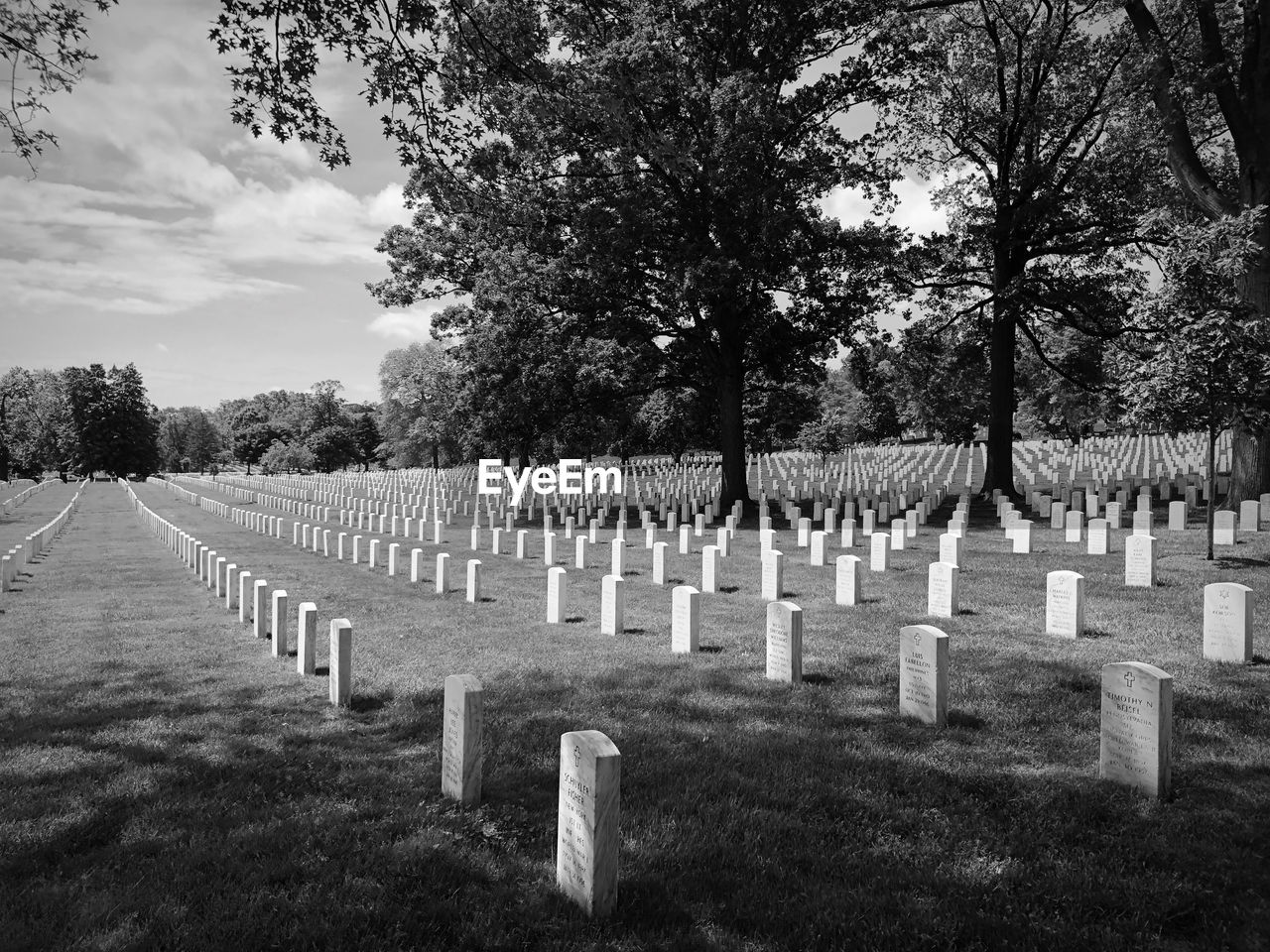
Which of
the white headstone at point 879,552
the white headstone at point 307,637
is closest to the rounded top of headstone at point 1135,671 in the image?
the white headstone at point 307,637

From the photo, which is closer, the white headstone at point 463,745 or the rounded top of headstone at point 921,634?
the white headstone at point 463,745

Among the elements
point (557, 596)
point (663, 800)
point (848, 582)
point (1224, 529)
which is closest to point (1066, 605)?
point (848, 582)

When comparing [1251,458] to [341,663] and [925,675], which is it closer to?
[925,675]

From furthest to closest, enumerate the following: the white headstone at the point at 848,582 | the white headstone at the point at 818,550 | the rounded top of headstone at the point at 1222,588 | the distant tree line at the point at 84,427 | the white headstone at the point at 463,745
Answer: the distant tree line at the point at 84,427 < the white headstone at the point at 818,550 < the white headstone at the point at 848,582 < the rounded top of headstone at the point at 1222,588 < the white headstone at the point at 463,745

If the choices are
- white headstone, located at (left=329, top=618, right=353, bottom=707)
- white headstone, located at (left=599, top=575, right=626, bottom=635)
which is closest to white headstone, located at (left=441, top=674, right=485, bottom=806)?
white headstone, located at (left=329, top=618, right=353, bottom=707)

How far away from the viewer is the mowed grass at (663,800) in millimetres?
3422

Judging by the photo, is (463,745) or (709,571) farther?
(709,571)

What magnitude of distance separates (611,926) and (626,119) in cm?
821

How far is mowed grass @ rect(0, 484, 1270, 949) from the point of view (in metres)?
3.42

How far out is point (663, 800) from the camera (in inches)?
177

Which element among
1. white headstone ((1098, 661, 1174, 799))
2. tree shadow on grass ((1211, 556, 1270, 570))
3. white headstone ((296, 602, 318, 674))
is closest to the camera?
white headstone ((1098, 661, 1174, 799))

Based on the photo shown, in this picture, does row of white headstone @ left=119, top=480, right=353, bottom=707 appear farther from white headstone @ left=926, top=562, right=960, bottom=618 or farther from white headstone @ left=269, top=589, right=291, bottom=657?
white headstone @ left=926, top=562, right=960, bottom=618

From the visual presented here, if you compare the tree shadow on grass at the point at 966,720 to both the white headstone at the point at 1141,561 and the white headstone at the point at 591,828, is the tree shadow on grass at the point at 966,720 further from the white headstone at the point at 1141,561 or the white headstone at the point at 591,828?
the white headstone at the point at 1141,561

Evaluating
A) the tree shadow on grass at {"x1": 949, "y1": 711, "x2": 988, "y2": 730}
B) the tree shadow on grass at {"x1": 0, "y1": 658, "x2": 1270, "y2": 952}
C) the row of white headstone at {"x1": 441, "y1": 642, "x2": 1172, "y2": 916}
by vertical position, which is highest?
the row of white headstone at {"x1": 441, "y1": 642, "x2": 1172, "y2": 916}
